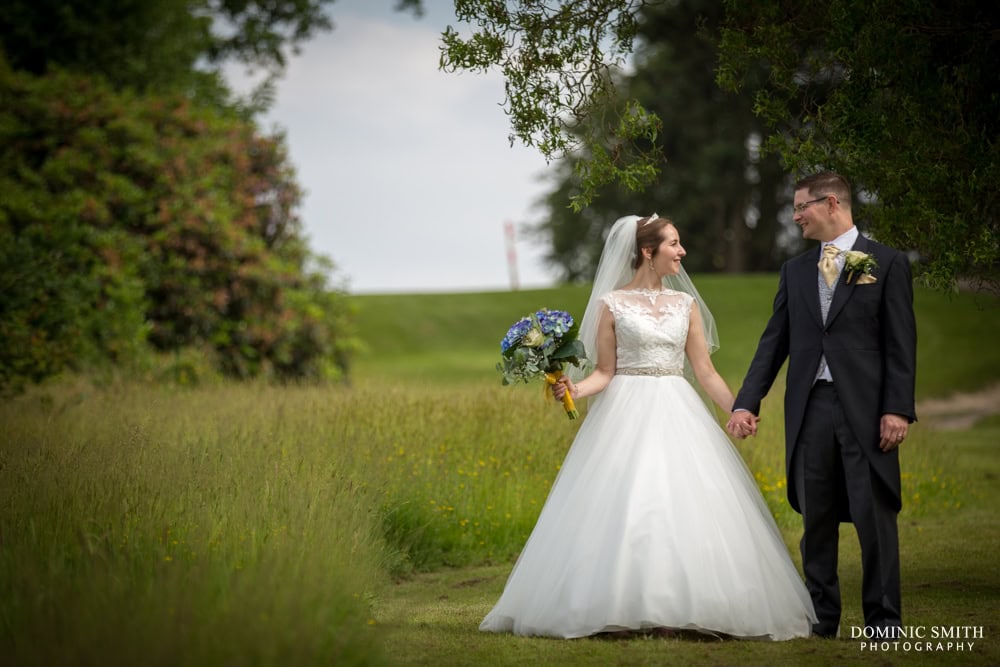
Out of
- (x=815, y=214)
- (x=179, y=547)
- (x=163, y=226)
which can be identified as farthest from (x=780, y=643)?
(x=163, y=226)

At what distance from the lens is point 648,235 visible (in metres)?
7.05

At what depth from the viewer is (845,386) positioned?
6113 mm

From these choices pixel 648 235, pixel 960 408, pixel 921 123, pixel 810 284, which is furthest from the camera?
pixel 960 408

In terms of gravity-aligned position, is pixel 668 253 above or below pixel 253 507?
above

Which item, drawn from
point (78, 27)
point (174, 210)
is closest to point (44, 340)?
point (174, 210)

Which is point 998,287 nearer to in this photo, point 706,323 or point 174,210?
point 706,323

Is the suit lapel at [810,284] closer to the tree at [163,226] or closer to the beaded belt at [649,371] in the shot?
the beaded belt at [649,371]

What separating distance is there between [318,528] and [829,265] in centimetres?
326

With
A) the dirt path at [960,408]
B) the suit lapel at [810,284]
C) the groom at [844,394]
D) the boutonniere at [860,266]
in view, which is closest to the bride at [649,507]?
the groom at [844,394]

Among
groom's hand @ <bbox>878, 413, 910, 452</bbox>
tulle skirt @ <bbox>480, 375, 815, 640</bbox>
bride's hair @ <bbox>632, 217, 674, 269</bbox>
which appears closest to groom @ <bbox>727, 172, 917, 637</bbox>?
groom's hand @ <bbox>878, 413, 910, 452</bbox>

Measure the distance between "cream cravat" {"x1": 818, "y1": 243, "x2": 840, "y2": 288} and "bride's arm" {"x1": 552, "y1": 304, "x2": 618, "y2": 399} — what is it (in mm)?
1326

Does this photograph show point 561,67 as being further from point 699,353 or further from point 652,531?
point 652,531

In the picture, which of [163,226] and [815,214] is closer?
[815,214]

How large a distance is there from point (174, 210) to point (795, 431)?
13.3m
